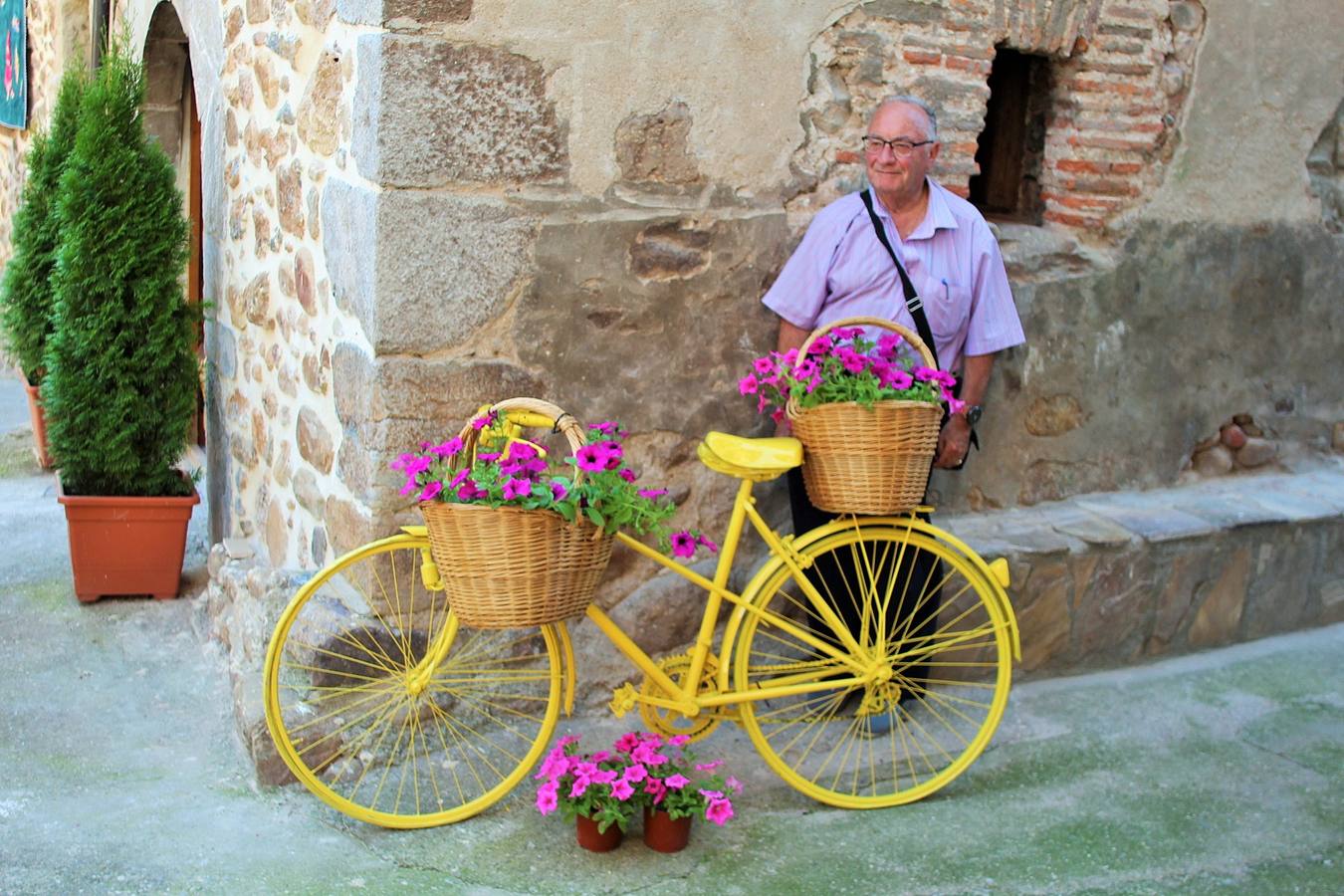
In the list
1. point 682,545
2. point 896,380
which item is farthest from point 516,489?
point 896,380

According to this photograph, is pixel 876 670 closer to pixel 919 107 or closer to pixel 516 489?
pixel 516 489

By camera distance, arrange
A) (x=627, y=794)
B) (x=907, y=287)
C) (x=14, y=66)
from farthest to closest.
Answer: (x=14, y=66) < (x=907, y=287) < (x=627, y=794)

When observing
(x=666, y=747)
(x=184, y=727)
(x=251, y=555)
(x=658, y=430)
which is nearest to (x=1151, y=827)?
(x=666, y=747)

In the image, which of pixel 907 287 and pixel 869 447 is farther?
pixel 907 287

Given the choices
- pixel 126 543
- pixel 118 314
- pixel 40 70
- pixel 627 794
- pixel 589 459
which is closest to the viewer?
pixel 589 459

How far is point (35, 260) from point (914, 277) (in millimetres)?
4130

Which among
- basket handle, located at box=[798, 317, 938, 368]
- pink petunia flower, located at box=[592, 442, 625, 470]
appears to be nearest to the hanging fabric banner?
basket handle, located at box=[798, 317, 938, 368]

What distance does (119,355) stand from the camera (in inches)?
214

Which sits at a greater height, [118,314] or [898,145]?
[898,145]

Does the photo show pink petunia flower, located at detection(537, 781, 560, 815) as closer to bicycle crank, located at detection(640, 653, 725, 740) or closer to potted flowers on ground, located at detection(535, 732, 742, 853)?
potted flowers on ground, located at detection(535, 732, 742, 853)

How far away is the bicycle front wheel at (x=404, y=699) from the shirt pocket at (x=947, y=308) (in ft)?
4.65

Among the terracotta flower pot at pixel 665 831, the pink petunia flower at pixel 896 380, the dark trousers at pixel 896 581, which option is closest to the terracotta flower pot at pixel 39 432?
the dark trousers at pixel 896 581

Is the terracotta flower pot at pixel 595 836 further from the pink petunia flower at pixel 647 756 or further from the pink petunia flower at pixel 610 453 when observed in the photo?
the pink petunia flower at pixel 610 453

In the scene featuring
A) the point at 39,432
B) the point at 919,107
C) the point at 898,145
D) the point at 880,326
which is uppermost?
the point at 919,107
